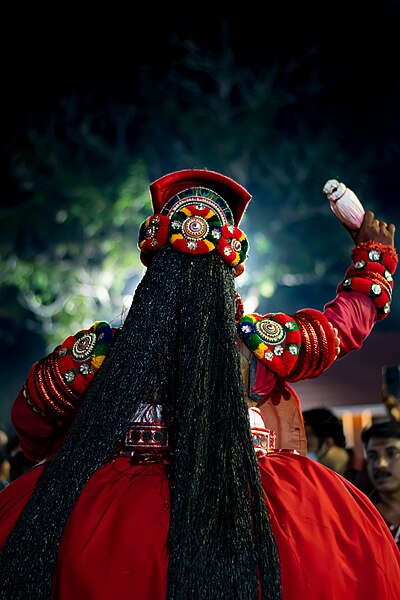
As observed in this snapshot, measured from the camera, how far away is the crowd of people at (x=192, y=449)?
64.9 inches

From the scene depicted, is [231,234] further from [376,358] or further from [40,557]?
[376,358]

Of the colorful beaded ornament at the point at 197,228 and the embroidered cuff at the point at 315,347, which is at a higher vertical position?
the colorful beaded ornament at the point at 197,228

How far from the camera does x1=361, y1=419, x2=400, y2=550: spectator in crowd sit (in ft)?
12.3

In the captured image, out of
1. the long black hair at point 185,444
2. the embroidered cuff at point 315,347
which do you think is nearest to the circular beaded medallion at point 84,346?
the long black hair at point 185,444

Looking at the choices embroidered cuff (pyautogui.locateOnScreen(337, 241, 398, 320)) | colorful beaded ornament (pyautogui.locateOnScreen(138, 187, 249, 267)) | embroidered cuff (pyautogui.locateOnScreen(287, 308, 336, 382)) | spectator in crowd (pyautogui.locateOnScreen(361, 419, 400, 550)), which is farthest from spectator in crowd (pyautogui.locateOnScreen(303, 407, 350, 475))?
colorful beaded ornament (pyautogui.locateOnScreen(138, 187, 249, 267))

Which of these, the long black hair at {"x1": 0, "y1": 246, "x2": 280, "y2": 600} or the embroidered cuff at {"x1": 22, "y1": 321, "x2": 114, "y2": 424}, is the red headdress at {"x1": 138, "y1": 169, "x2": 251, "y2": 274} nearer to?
the long black hair at {"x1": 0, "y1": 246, "x2": 280, "y2": 600}

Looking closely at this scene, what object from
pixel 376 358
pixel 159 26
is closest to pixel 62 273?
pixel 159 26

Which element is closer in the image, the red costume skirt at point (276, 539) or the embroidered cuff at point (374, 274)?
the red costume skirt at point (276, 539)

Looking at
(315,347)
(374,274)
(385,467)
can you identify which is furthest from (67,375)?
(385,467)

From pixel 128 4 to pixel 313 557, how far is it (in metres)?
13.2

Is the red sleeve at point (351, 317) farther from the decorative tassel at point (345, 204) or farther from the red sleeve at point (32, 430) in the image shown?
the red sleeve at point (32, 430)

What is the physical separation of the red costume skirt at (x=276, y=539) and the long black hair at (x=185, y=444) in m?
0.04

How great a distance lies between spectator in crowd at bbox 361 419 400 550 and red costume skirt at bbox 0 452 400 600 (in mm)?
2023

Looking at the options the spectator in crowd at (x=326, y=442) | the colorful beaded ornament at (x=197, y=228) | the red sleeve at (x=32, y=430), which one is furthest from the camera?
the spectator in crowd at (x=326, y=442)
